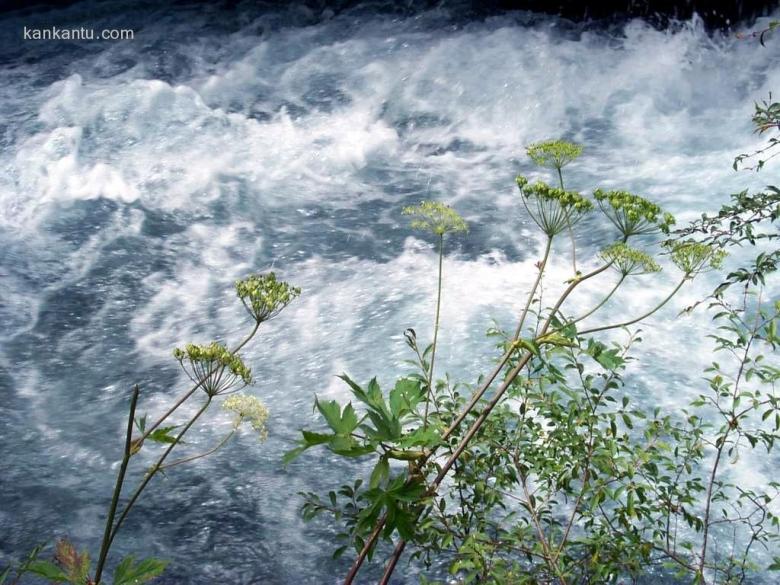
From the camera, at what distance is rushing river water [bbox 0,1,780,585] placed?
10.7 feet

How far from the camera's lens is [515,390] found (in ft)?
6.70

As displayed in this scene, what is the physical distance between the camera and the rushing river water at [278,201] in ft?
10.7

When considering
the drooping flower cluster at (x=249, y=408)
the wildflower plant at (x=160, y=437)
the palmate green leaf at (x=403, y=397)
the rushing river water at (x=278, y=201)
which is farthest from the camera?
the rushing river water at (x=278, y=201)

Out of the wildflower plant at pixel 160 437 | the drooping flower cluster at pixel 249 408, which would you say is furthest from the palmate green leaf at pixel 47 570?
the drooping flower cluster at pixel 249 408

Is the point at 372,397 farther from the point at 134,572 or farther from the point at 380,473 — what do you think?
the point at 134,572

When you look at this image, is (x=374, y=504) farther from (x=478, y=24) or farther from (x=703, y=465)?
(x=478, y=24)

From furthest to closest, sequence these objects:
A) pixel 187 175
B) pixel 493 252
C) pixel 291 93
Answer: pixel 291 93 → pixel 187 175 → pixel 493 252

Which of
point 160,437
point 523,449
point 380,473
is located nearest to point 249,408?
point 160,437

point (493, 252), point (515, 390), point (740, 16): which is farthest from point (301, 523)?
point (740, 16)

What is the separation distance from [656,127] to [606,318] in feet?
8.15

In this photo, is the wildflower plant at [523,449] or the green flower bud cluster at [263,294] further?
the green flower bud cluster at [263,294]

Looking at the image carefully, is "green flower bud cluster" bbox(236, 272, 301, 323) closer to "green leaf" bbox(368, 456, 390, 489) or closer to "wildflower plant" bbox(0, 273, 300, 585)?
"wildflower plant" bbox(0, 273, 300, 585)

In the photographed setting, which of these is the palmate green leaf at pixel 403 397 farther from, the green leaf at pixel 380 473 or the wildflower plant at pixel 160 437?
the wildflower plant at pixel 160 437

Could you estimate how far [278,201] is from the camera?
5352 millimetres
